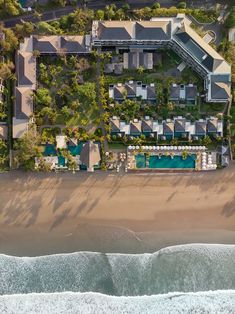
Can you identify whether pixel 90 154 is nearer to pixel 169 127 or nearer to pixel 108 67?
pixel 169 127

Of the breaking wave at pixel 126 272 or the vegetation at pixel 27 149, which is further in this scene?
the breaking wave at pixel 126 272

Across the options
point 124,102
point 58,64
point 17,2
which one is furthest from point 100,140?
point 17,2

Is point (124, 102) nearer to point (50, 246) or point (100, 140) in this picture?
point (100, 140)

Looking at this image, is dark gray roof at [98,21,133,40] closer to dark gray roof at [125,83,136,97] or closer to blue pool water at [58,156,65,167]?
dark gray roof at [125,83,136,97]

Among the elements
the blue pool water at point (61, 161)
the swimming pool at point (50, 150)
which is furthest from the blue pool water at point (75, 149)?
the swimming pool at point (50, 150)

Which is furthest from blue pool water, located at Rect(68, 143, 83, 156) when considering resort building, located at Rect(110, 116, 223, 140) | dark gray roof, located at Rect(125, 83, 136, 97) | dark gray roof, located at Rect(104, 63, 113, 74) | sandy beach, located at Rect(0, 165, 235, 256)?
dark gray roof, located at Rect(104, 63, 113, 74)

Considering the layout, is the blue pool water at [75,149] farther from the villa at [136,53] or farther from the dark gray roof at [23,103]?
the dark gray roof at [23,103]
